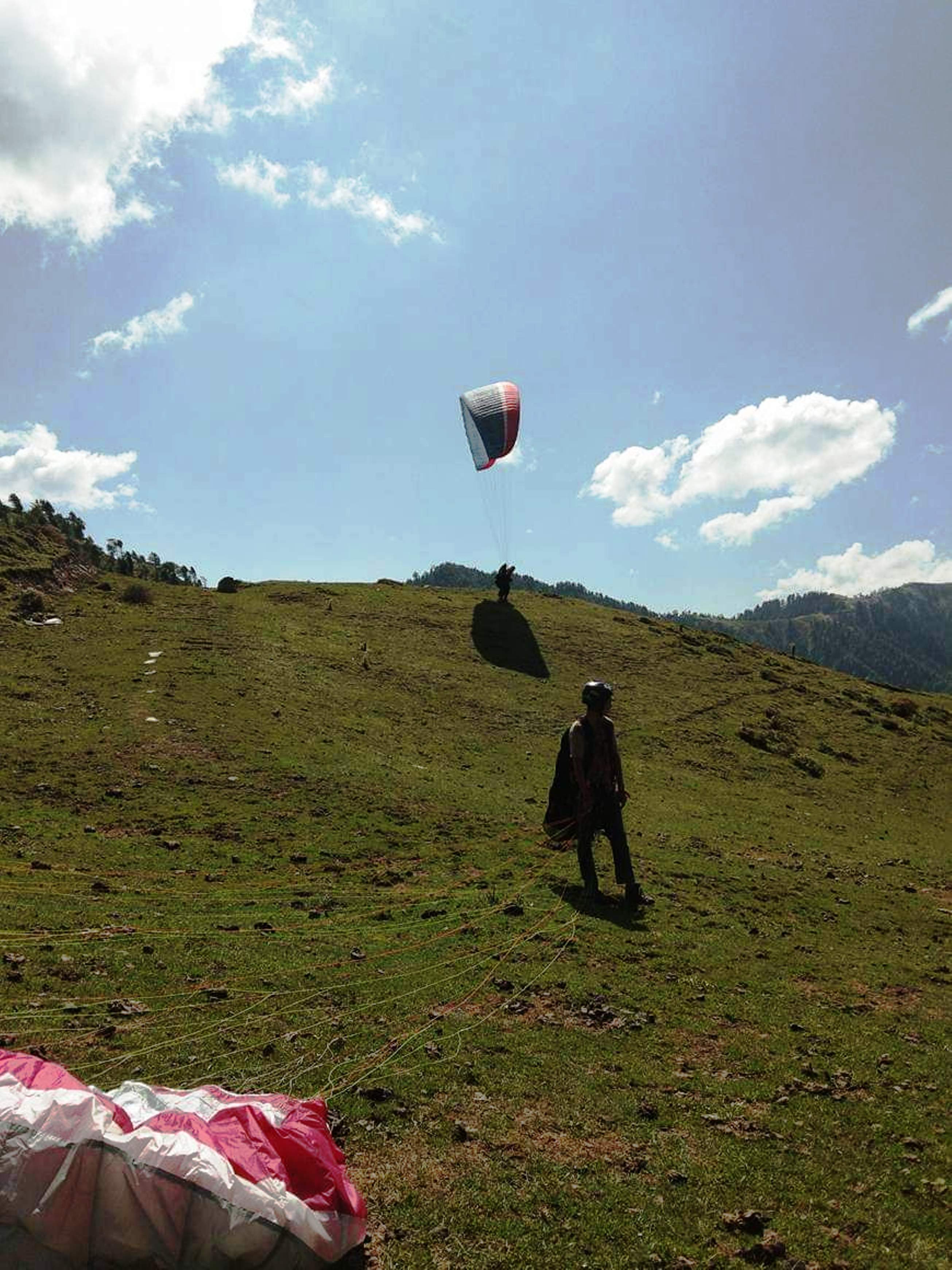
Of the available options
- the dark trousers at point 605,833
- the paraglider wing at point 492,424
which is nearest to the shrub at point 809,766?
the dark trousers at point 605,833

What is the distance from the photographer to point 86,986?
7.50 meters

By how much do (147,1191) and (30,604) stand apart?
29.2m

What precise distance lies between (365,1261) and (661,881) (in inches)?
402

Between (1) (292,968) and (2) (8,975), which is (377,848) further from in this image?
(2) (8,975)

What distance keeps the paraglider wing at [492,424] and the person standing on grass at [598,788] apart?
32.7m

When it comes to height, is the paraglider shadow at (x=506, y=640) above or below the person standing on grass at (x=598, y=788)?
above

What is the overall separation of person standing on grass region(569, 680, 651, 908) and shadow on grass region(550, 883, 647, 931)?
16cm

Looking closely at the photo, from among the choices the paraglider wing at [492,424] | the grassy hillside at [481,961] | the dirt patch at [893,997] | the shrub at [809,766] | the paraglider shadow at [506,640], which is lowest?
the dirt patch at [893,997]

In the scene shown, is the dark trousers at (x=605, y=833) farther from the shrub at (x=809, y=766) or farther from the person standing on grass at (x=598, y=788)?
the shrub at (x=809, y=766)

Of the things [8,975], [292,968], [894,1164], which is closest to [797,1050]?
[894,1164]

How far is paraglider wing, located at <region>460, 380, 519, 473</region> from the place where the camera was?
42250 millimetres

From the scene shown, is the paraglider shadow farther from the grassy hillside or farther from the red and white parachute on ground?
the red and white parachute on ground

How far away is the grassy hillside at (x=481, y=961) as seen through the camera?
4.91 meters

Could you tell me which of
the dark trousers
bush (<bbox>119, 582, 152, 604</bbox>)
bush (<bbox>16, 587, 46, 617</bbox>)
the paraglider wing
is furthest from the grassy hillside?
the paraglider wing
